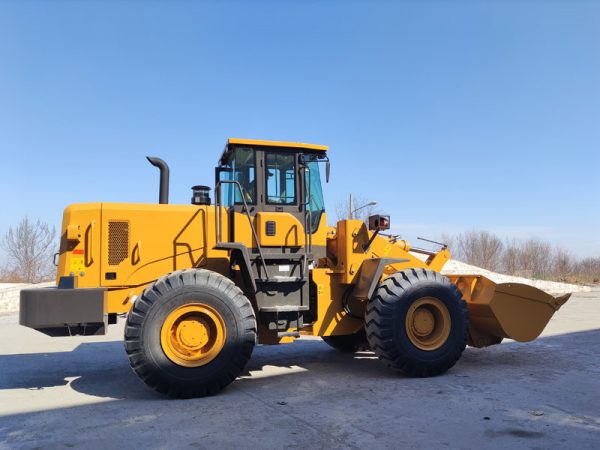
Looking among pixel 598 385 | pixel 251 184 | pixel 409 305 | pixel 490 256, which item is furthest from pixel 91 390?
pixel 490 256

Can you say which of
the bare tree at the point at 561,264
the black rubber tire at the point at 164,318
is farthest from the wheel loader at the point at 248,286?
the bare tree at the point at 561,264

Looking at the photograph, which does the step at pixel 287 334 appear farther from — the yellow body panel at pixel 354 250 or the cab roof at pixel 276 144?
the cab roof at pixel 276 144

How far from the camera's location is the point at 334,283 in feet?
23.0

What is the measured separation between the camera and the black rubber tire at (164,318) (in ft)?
18.0

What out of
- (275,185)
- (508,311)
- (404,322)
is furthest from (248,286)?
(508,311)

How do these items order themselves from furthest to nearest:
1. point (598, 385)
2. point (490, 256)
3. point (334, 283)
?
1. point (490, 256)
2. point (334, 283)
3. point (598, 385)

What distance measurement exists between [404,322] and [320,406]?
1870mm

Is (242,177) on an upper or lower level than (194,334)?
upper

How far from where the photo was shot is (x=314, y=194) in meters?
7.05

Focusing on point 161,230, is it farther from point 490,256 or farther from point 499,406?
point 490,256

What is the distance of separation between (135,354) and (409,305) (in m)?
3.51

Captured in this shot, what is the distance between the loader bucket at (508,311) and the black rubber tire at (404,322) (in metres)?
0.61

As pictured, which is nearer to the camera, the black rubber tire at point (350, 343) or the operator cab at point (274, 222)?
the operator cab at point (274, 222)

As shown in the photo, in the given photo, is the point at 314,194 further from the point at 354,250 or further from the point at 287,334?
the point at 287,334
